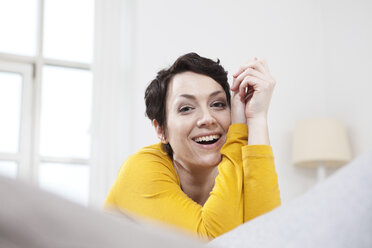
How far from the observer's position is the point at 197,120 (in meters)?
1.55

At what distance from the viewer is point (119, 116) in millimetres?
3273

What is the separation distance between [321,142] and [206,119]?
215cm

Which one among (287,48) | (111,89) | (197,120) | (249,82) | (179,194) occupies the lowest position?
(179,194)

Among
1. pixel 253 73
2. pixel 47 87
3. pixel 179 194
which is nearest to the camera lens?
pixel 179 194

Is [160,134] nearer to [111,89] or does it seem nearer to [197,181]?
[197,181]

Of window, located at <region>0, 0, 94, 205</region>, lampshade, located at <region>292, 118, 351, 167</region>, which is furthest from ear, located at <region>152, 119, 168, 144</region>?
lampshade, located at <region>292, 118, 351, 167</region>

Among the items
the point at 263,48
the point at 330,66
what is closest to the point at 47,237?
the point at 263,48

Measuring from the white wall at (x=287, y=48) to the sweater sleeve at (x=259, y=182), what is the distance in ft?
7.00

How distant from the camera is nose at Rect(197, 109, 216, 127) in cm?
152

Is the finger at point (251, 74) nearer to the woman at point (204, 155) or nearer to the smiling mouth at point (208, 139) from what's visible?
the woman at point (204, 155)

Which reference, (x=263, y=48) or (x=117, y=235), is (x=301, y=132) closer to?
(x=263, y=48)

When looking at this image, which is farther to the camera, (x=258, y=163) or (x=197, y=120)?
(x=197, y=120)

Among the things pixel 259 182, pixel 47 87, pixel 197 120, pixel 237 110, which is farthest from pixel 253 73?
pixel 47 87

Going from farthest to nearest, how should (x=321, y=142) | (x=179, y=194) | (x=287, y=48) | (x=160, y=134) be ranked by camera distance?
(x=287, y=48) < (x=321, y=142) < (x=160, y=134) < (x=179, y=194)
